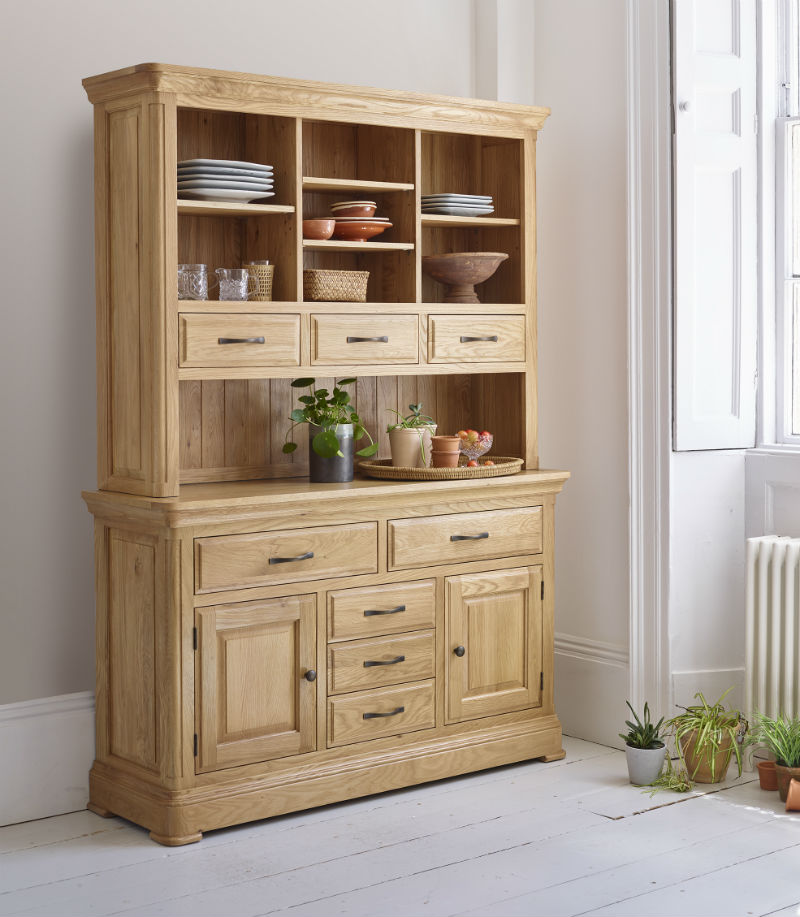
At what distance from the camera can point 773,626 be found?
3.80 m

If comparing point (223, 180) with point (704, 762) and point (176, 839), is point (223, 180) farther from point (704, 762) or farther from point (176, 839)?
point (704, 762)

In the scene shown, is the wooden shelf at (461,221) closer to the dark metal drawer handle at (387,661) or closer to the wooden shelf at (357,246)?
the wooden shelf at (357,246)

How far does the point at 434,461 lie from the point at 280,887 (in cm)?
145

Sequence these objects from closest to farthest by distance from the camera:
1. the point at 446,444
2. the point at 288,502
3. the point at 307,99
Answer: the point at 288,502 < the point at 307,99 < the point at 446,444

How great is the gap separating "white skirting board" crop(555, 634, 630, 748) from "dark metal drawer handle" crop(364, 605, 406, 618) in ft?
2.98

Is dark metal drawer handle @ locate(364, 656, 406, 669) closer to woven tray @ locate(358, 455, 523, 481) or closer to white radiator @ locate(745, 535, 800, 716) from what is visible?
woven tray @ locate(358, 455, 523, 481)

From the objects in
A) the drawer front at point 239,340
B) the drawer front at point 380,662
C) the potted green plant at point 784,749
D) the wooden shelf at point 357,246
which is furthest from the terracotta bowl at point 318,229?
the potted green plant at point 784,749

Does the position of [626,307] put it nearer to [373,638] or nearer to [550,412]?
[550,412]

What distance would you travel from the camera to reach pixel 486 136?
409cm

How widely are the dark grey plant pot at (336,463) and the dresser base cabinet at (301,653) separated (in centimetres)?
8

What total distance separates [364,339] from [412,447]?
0.41 meters

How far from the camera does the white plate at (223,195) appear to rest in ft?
11.3

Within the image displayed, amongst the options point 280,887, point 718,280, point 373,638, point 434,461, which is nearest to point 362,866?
point 280,887

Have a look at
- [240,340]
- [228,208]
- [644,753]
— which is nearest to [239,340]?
[240,340]
